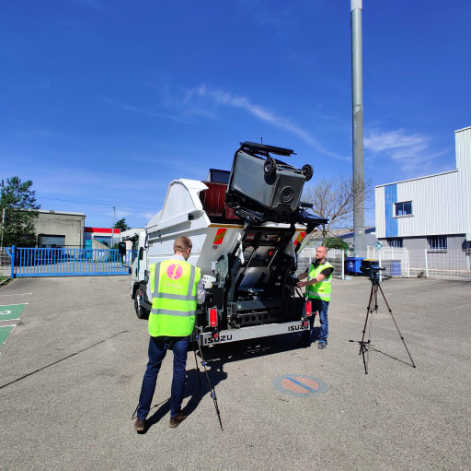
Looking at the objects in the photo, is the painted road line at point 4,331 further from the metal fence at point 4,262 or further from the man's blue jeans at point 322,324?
the metal fence at point 4,262

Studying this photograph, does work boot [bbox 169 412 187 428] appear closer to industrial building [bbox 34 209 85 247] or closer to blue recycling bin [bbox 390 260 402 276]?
blue recycling bin [bbox 390 260 402 276]

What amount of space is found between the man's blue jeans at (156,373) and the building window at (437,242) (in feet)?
85.4

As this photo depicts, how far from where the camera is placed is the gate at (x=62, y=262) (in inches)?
681

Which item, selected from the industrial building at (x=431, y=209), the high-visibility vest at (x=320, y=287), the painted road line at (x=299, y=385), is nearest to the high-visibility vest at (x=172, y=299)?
the painted road line at (x=299, y=385)

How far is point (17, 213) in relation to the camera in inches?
1065

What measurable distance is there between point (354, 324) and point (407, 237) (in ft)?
73.4

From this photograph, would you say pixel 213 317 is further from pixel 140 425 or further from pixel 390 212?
pixel 390 212

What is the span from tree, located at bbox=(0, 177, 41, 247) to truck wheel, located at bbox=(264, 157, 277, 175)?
28298mm

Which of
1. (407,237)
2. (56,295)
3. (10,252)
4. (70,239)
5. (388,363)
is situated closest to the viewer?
(388,363)

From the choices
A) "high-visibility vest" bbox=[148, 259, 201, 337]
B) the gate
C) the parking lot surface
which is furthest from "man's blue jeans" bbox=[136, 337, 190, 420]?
the gate

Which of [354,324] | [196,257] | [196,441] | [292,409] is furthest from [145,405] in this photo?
[354,324]

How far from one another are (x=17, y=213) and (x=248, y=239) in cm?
2899

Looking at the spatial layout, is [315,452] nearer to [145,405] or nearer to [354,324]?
[145,405]

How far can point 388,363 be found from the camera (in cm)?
490
